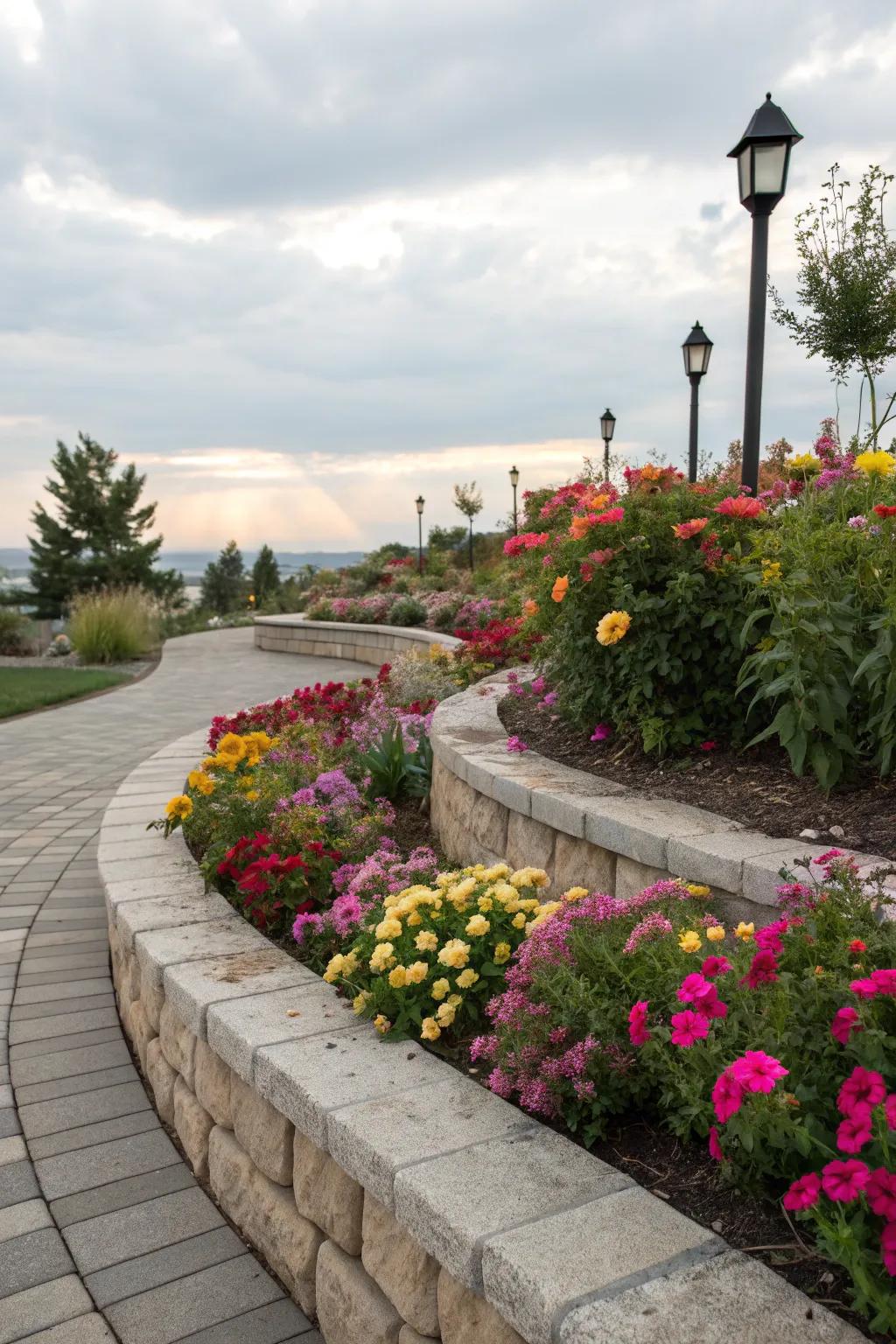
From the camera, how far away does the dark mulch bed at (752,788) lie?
2488mm

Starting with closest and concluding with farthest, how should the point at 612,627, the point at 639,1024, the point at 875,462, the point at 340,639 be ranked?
the point at 639,1024
the point at 875,462
the point at 612,627
the point at 340,639

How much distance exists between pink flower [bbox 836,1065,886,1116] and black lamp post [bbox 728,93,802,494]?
484cm

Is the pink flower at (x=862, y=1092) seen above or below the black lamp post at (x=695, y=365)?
below

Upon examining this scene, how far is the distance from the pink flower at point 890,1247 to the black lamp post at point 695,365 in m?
9.95

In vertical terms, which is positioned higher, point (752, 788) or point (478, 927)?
point (752, 788)

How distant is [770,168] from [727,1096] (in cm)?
528

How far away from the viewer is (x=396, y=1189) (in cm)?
162

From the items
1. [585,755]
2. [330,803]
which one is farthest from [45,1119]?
[585,755]

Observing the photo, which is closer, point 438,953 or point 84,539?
point 438,953

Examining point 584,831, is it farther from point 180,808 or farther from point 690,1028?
point 180,808

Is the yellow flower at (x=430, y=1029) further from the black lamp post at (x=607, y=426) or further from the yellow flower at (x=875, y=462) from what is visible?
the black lamp post at (x=607, y=426)

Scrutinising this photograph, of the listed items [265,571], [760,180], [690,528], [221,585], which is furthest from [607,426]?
[221,585]

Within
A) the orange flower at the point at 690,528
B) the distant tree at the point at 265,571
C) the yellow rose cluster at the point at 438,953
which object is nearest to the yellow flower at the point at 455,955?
the yellow rose cluster at the point at 438,953

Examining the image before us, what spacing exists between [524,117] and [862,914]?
5.22 meters
